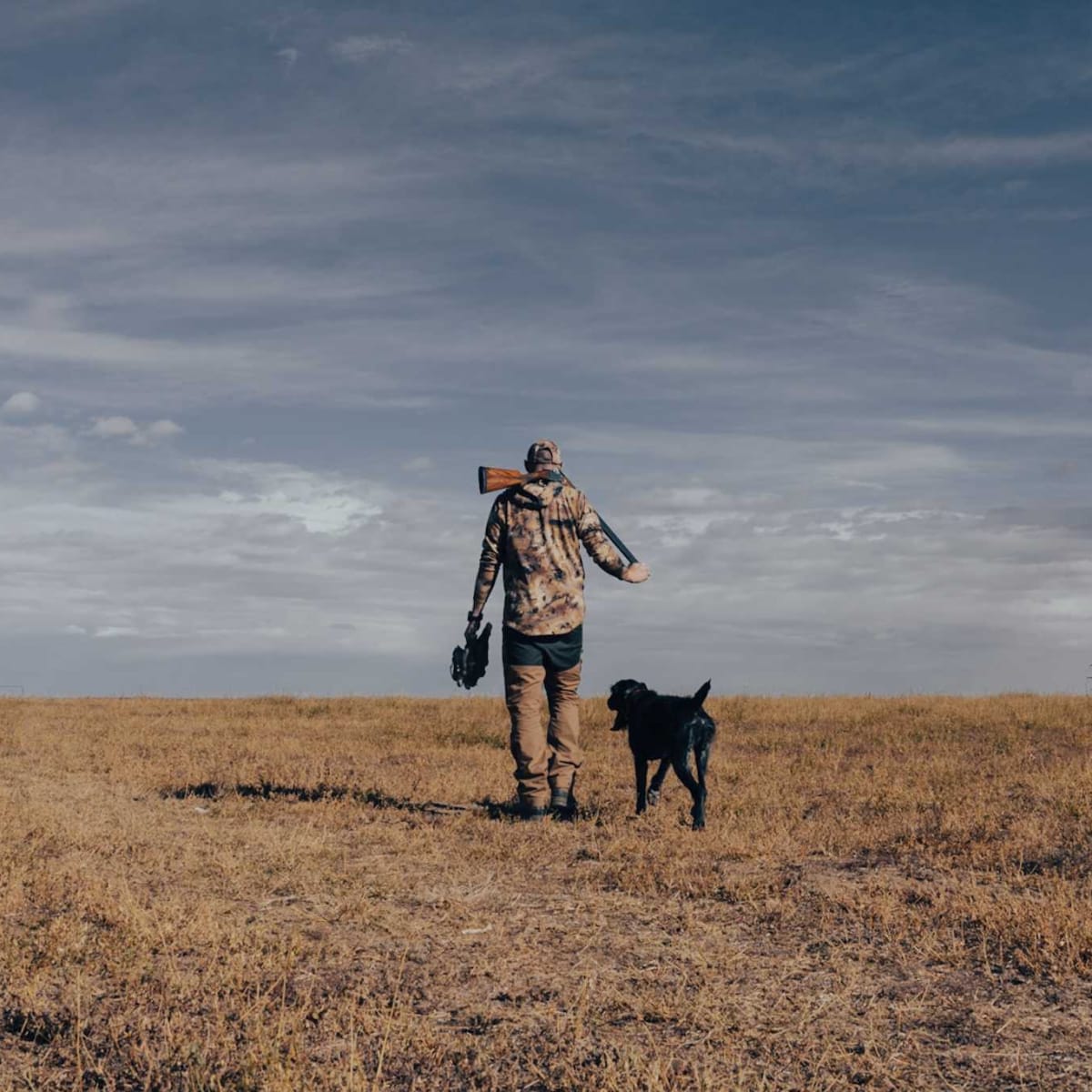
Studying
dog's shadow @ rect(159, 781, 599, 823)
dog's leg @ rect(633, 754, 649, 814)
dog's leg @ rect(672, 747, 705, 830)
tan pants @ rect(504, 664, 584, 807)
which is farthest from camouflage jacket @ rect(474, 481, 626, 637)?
dog's shadow @ rect(159, 781, 599, 823)

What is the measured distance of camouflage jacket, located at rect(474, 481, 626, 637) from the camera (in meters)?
10.6

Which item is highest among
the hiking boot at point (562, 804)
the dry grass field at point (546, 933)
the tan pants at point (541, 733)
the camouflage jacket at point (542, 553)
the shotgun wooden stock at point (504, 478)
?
the shotgun wooden stock at point (504, 478)

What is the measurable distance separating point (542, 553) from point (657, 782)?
93.0 inches

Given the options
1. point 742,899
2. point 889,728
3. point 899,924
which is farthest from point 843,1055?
point 889,728

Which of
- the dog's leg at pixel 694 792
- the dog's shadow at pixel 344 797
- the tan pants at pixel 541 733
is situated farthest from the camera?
the dog's shadow at pixel 344 797

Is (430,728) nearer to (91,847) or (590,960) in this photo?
(91,847)

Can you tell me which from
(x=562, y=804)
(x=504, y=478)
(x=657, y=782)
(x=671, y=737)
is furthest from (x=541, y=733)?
(x=504, y=478)

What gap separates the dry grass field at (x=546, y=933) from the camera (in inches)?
182

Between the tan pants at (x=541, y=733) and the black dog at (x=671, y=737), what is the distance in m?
0.57

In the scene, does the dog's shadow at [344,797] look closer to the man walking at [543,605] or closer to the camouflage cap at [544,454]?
the man walking at [543,605]

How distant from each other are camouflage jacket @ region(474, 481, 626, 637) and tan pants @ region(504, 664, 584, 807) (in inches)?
17.4

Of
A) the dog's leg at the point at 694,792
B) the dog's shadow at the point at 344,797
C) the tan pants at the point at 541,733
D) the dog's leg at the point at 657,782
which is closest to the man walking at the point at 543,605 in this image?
the tan pants at the point at 541,733

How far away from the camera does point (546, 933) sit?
6.50m

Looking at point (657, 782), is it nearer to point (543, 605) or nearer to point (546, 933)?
point (543, 605)
